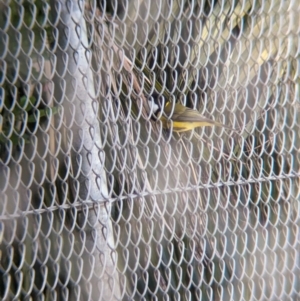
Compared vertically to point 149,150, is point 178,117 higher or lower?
higher

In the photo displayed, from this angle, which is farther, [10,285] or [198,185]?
[198,185]

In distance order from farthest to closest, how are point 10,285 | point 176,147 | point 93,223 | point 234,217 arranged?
point 234,217
point 176,147
point 93,223
point 10,285

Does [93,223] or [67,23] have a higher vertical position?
[67,23]

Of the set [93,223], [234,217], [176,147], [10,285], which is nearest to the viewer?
[10,285]

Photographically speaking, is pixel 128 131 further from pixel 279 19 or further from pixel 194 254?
pixel 279 19

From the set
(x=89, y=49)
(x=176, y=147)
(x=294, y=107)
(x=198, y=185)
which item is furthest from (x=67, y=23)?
(x=294, y=107)

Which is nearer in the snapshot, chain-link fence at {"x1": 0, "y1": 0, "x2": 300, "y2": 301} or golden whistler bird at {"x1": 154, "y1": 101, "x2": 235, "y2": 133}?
chain-link fence at {"x1": 0, "y1": 0, "x2": 300, "y2": 301}

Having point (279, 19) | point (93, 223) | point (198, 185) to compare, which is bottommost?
point (93, 223)

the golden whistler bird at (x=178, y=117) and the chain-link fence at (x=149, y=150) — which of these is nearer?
the chain-link fence at (x=149, y=150)
